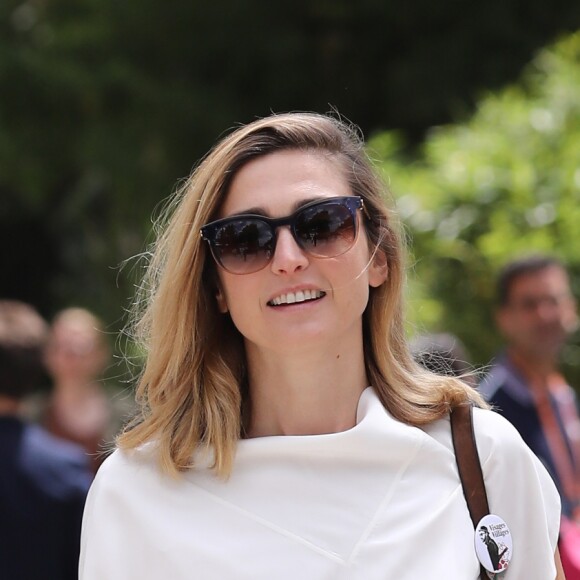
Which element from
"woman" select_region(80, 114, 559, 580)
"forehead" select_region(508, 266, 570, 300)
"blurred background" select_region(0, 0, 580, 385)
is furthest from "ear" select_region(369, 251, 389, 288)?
"blurred background" select_region(0, 0, 580, 385)

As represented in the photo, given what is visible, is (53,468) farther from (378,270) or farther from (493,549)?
(493,549)

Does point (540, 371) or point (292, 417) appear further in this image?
point (540, 371)

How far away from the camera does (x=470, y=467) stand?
2211 mm

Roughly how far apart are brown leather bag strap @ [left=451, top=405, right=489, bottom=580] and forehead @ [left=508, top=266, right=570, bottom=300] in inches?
106

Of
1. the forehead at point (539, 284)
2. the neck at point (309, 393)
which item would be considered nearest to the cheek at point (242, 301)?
the neck at point (309, 393)

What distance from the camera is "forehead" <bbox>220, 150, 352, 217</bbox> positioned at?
2.30m

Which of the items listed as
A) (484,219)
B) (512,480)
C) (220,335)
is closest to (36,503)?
(220,335)

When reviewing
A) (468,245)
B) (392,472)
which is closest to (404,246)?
(392,472)

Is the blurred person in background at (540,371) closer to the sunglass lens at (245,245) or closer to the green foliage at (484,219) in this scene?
the green foliage at (484,219)

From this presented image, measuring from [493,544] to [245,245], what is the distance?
0.72 metres

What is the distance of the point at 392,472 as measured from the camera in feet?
7.43

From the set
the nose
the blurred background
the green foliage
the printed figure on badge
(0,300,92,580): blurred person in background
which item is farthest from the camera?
the blurred background

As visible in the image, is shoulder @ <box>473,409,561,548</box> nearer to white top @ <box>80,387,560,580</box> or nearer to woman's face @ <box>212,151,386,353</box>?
white top @ <box>80,387,560,580</box>

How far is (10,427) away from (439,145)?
316 centimetres
